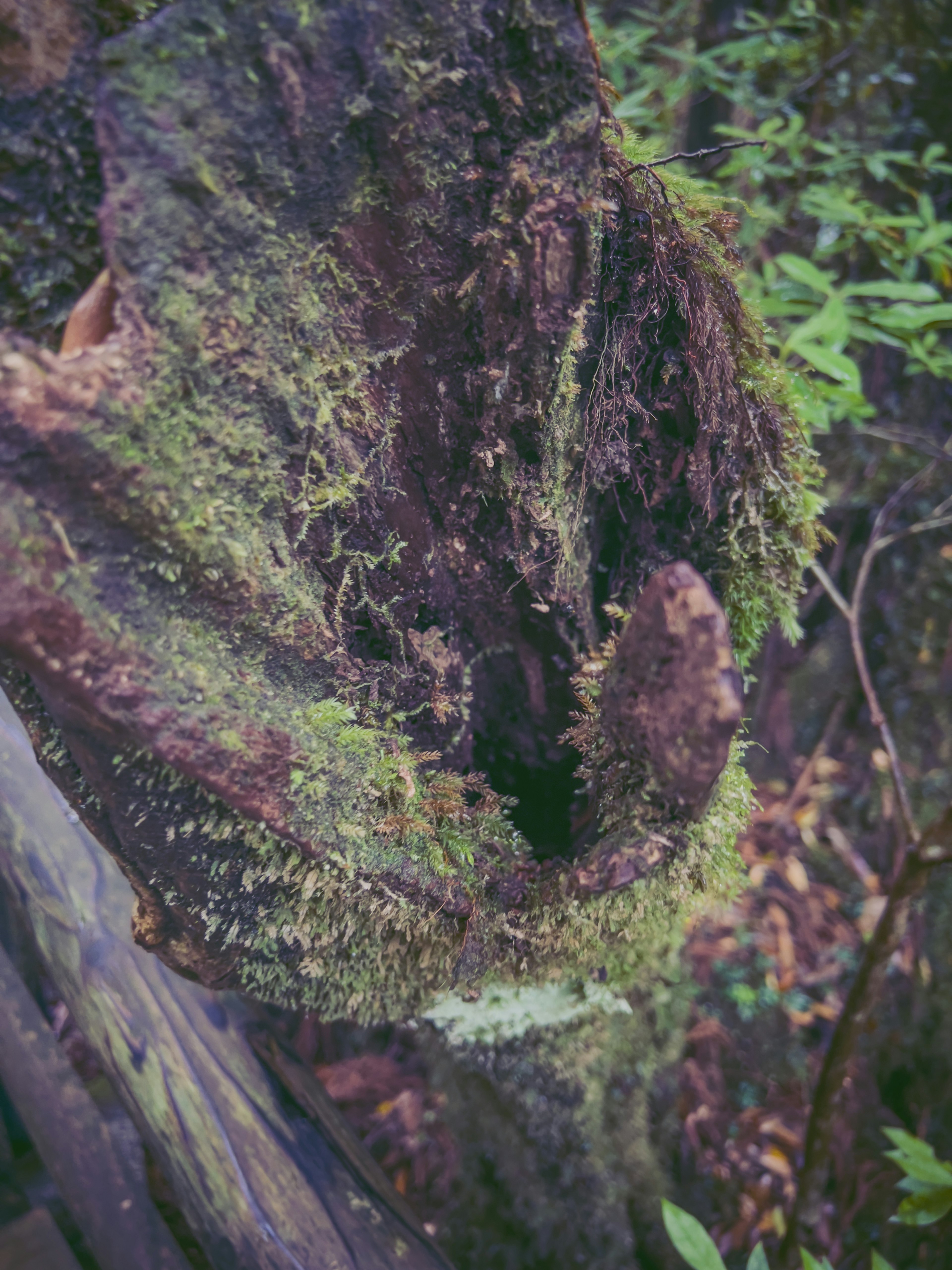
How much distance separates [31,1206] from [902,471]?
3.79 m

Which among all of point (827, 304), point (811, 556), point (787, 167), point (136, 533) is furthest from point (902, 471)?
point (136, 533)

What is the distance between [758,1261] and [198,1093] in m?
1.17

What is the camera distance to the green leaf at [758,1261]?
118 centimetres

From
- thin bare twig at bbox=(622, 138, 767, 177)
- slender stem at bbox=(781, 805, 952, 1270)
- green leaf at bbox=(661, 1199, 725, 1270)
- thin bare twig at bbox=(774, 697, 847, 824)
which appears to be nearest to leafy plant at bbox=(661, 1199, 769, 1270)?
green leaf at bbox=(661, 1199, 725, 1270)

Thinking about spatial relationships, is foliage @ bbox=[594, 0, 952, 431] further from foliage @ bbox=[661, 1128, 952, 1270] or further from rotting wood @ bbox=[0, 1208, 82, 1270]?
rotting wood @ bbox=[0, 1208, 82, 1270]

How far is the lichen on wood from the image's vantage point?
684 millimetres

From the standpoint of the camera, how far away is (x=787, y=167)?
2.00 meters

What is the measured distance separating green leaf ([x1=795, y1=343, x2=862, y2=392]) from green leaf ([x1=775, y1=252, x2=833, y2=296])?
19 cm

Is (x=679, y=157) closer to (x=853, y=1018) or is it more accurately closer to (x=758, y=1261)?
(x=758, y=1261)

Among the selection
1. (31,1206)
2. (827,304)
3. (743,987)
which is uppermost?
(827,304)

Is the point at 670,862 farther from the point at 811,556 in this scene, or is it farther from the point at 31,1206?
the point at 31,1206

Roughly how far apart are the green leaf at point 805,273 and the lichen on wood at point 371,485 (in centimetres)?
42

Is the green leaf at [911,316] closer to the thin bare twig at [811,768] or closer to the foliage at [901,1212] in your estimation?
the foliage at [901,1212]

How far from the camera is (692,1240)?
1189mm
